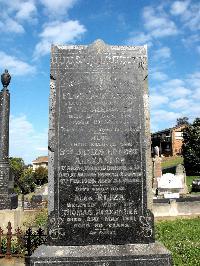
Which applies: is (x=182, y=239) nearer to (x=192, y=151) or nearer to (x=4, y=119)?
(x=4, y=119)

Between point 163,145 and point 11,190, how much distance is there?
7042 cm

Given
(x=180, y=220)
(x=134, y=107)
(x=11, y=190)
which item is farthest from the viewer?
(x=180, y=220)

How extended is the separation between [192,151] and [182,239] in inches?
1524

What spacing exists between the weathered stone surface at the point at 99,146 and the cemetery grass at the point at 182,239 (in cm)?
409

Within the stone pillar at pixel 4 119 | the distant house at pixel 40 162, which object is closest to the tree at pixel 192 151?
the stone pillar at pixel 4 119

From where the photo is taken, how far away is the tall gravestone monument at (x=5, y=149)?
47.8 ft

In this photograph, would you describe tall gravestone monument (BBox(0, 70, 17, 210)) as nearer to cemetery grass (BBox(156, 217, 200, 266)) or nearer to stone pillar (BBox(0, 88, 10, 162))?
stone pillar (BBox(0, 88, 10, 162))

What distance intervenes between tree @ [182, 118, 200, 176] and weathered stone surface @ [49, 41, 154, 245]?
Result: 4490 centimetres

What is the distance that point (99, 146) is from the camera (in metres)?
6.01

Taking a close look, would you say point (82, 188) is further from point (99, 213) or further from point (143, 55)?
point (143, 55)

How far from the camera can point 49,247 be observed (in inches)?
223

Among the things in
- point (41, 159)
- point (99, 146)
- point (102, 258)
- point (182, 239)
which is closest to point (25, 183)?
point (182, 239)

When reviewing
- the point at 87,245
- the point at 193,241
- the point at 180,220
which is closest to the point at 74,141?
the point at 87,245

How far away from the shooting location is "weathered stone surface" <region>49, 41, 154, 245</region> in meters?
5.79
